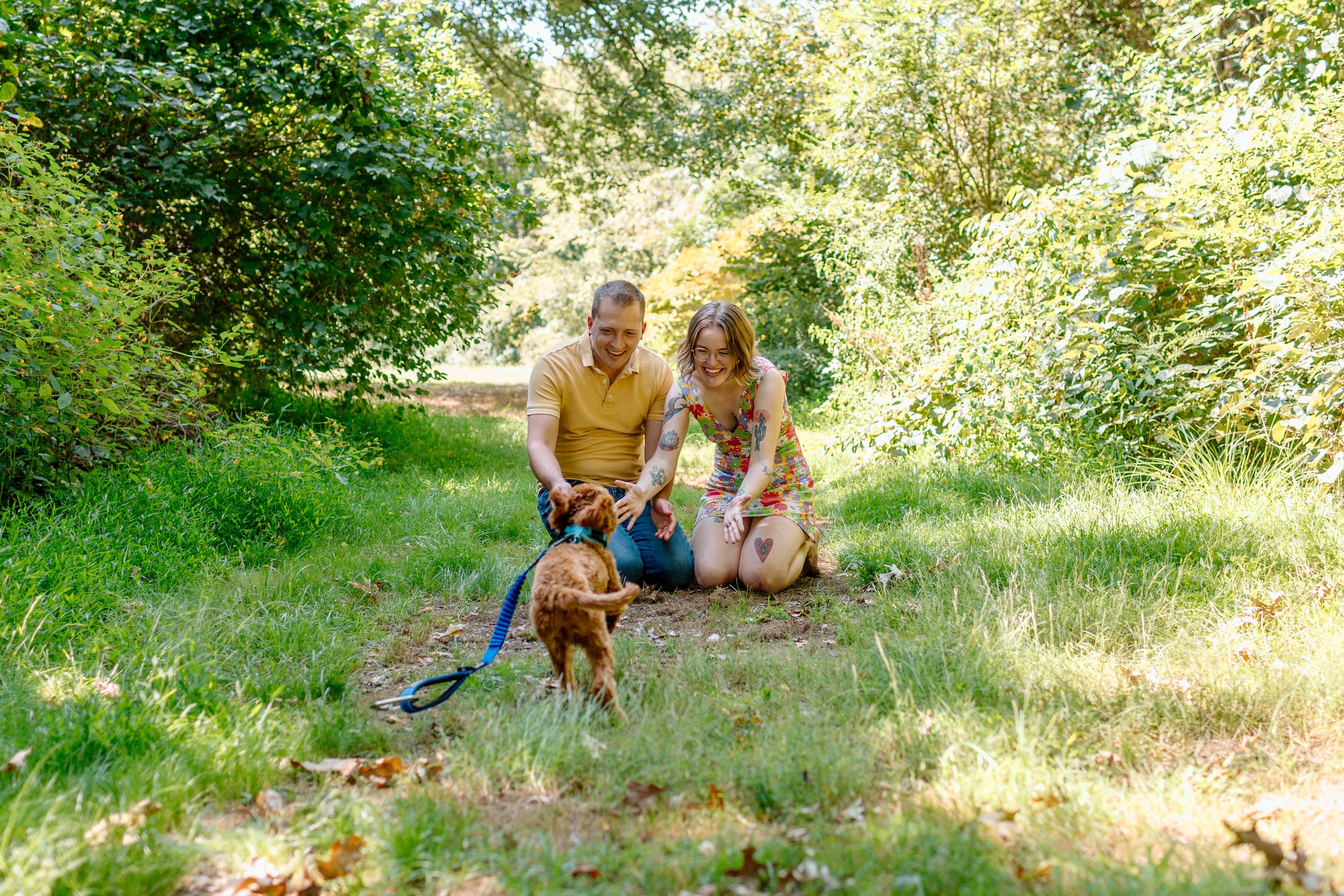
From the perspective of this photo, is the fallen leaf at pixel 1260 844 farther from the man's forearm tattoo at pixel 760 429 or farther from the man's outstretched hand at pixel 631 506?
the man's forearm tattoo at pixel 760 429

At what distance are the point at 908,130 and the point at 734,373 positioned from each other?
6758 mm

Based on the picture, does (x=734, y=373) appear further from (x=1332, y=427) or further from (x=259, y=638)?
(x=1332, y=427)

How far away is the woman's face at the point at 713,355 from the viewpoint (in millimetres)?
4270

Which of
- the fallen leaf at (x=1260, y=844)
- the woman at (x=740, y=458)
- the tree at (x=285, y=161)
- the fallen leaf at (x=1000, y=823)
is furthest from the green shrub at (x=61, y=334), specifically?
the fallen leaf at (x=1260, y=844)

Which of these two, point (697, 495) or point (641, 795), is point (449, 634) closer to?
point (641, 795)

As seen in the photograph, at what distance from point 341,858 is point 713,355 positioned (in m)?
2.88

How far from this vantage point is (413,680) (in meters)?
3.36

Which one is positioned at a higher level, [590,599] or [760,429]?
[760,429]

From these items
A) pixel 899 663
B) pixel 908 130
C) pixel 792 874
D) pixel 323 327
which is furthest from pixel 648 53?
pixel 792 874

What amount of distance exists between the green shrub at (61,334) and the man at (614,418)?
233 centimetres

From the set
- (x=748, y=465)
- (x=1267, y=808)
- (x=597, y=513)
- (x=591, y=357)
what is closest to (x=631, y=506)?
(x=597, y=513)

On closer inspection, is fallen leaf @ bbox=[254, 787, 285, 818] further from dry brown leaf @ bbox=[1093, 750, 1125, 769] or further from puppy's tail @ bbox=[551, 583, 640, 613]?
dry brown leaf @ bbox=[1093, 750, 1125, 769]

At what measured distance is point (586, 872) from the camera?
2.03 meters

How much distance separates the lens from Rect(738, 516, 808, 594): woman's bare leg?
4.50 m
